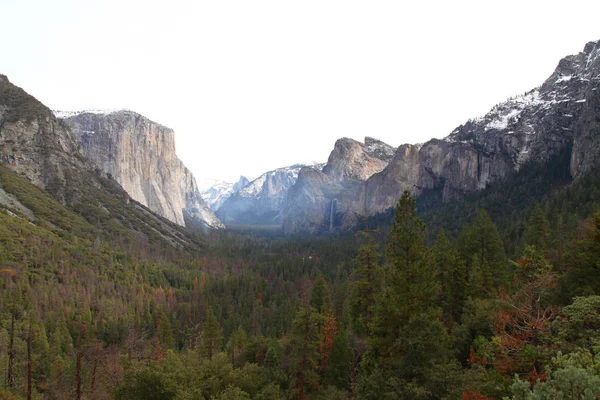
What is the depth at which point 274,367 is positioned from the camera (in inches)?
1153

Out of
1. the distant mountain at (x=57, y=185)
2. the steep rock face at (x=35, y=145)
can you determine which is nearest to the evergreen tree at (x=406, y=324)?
the distant mountain at (x=57, y=185)

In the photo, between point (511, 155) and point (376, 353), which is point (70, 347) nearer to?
point (376, 353)

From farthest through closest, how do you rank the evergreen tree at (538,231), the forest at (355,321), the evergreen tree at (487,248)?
the evergreen tree at (538,231) < the evergreen tree at (487,248) < the forest at (355,321)

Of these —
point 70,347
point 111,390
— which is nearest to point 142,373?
point 111,390

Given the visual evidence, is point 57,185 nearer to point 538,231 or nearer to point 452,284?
point 452,284

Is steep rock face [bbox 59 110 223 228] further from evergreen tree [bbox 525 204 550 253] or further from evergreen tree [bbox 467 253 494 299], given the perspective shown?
evergreen tree [bbox 467 253 494 299]

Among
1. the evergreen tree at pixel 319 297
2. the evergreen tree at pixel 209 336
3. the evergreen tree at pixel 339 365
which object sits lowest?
the evergreen tree at pixel 209 336

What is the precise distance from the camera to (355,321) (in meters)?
28.0

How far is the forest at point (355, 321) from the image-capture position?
437 inches

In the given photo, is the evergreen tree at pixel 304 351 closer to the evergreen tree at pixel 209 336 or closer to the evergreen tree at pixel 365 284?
the evergreen tree at pixel 365 284

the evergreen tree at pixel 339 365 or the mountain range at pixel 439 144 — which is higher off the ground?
the mountain range at pixel 439 144

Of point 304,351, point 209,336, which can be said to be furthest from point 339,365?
point 209,336

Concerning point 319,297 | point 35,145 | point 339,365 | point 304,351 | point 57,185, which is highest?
point 35,145

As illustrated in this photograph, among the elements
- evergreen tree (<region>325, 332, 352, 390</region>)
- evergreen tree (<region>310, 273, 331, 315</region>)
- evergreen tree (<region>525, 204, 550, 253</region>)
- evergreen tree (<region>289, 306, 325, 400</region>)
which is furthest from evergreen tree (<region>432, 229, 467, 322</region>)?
evergreen tree (<region>525, 204, 550, 253</region>)
